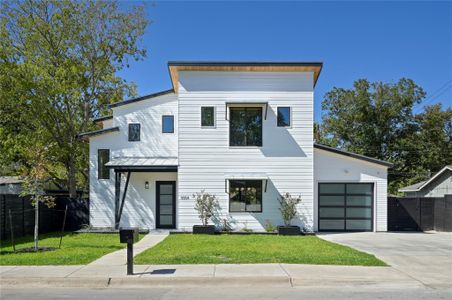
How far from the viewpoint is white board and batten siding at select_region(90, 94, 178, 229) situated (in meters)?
17.3

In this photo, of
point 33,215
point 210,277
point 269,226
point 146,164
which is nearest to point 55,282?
point 210,277

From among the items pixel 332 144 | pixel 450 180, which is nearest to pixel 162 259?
pixel 450 180

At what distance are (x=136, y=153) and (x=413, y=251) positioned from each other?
11.8 metres

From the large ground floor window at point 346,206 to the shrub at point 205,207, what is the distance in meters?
4.99

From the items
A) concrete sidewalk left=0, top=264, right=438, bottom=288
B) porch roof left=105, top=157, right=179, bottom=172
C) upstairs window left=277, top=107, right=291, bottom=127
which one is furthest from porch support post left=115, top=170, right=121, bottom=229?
concrete sidewalk left=0, top=264, right=438, bottom=288

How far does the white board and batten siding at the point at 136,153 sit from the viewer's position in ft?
56.7

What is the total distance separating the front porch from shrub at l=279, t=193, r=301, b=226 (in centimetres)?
488

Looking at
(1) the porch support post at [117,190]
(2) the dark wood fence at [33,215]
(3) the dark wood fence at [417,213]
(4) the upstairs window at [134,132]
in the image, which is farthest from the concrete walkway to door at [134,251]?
(3) the dark wood fence at [417,213]

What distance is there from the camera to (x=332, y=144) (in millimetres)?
41750

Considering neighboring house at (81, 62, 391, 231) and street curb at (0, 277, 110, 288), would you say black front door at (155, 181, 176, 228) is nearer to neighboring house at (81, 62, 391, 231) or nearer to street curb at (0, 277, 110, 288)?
neighboring house at (81, 62, 391, 231)

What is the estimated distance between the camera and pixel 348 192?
56.8 feet

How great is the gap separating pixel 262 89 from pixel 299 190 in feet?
15.0

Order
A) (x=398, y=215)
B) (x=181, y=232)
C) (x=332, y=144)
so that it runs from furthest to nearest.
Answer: (x=332, y=144)
(x=398, y=215)
(x=181, y=232)

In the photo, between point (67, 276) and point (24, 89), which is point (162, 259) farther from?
point (24, 89)
